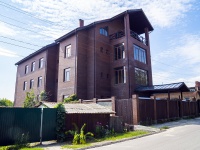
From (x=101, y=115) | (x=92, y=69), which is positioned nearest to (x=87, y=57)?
(x=92, y=69)

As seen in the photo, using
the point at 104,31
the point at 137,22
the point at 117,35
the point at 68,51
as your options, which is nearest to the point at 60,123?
the point at 68,51

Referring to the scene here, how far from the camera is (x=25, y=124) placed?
9703 millimetres

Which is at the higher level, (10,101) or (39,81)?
(39,81)

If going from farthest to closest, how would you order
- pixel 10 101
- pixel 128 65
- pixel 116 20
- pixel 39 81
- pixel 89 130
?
pixel 10 101 → pixel 39 81 → pixel 116 20 → pixel 128 65 → pixel 89 130

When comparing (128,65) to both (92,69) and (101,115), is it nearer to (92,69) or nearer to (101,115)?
(92,69)

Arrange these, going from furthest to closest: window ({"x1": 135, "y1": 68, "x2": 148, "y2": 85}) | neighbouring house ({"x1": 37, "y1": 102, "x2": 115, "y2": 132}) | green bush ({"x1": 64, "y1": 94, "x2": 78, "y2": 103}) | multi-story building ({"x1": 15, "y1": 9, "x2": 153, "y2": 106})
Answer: window ({"x1": 135, "y1": 68, "x2": 148, "y2": 85}) < multi-story building ({"x1": 15, "y1": 9, "x2": 153, "y2": 106}) < green bush ({"x1": 64, "y1": 94, "x2": 78, "y2": 103}) < neighbouring house ({"x1": 37, "y1": 102, "x2": 115, "y2": 132})

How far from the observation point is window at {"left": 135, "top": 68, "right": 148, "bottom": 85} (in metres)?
24.2

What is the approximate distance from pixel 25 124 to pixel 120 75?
16.1 m

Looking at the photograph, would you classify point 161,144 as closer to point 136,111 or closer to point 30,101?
point 136,111

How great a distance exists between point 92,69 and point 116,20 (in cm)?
888

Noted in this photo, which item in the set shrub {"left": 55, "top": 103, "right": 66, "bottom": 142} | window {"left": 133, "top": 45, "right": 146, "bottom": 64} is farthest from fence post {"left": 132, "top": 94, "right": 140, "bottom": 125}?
window {"left": 133, "top": 45, "right": 146, "bottom": 64}

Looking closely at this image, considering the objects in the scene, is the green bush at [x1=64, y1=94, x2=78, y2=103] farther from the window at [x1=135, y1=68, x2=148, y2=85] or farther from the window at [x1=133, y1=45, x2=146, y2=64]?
the window at [x1=133, y1=45, x2=146, y2=64]

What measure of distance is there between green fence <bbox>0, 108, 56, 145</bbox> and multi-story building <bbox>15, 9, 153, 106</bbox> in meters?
11.9

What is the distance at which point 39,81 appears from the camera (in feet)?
98.8
